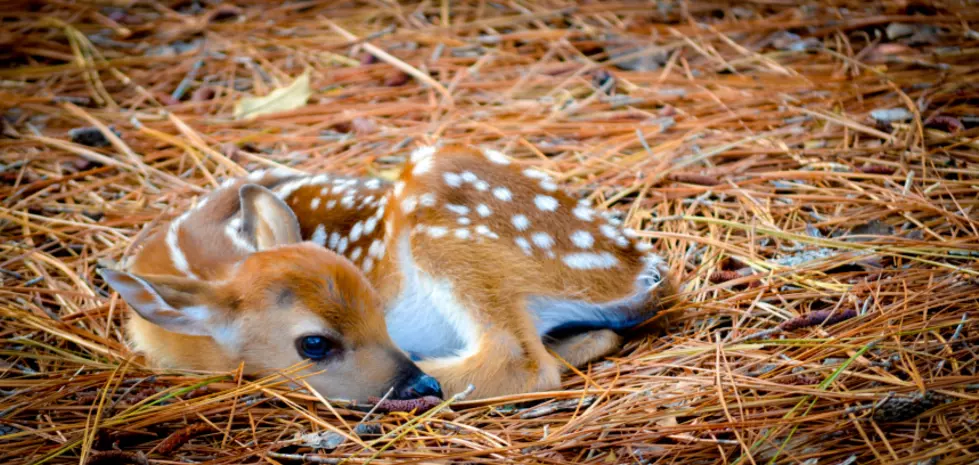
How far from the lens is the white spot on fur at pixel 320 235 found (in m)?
3.36

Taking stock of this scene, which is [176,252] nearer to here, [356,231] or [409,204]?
[356,231]

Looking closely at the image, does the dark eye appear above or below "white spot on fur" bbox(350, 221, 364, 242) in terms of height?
below

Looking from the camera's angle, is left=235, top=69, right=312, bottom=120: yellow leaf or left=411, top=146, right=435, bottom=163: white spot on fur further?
left=235, top=69, right=312, bottom=120: yellow leaf

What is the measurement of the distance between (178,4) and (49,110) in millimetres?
1480

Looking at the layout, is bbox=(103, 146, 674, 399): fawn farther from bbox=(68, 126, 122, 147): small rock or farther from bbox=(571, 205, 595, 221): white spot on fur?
bbox=(68, 126, 122, 147): small rock

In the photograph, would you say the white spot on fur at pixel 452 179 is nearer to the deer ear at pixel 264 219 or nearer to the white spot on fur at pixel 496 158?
the white spot on fur at pixel 496 158

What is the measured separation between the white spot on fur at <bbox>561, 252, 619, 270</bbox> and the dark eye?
0.86 meters

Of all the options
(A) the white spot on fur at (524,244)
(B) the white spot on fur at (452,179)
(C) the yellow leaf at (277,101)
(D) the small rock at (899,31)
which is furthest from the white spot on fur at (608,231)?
(D) the small rock at (899,31)

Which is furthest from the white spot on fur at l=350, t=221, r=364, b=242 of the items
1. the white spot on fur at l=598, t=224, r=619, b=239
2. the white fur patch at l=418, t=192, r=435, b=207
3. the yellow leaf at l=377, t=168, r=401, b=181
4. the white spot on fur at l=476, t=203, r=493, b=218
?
the white spot on fur at l=598, t=224, r=619, b=239

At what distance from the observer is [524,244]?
298 centimetres

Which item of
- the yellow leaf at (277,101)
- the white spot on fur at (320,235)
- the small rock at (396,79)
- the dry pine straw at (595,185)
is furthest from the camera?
the small rock at (396,79)

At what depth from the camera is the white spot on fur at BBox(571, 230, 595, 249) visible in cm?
304

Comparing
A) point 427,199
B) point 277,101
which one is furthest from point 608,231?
point 277,101

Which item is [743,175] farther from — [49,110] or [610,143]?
[49,110]
